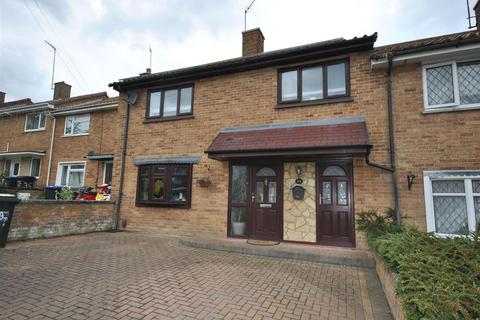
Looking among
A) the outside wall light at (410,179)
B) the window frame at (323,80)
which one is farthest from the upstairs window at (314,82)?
the outside wall light at (410,179)

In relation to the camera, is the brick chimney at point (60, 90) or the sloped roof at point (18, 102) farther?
the sloped roof at point (18, 102)

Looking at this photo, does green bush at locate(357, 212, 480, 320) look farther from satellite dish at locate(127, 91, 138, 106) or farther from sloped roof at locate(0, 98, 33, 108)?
sloped roof at locate(0, 98, 33, 108)

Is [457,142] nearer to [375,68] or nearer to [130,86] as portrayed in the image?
[375,68]

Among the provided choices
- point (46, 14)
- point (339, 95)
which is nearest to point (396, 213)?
point (339, 95)

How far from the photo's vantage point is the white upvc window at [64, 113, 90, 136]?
1487cm

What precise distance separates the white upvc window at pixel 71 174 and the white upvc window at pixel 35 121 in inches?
136

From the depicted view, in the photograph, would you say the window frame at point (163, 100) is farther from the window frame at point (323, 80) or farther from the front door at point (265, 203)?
the front door at point (265, 203)

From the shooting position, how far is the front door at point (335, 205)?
23.5 ft

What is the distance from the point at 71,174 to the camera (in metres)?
14.8

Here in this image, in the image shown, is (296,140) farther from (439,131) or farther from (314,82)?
(439,131)

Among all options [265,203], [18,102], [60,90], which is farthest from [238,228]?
[18,102]

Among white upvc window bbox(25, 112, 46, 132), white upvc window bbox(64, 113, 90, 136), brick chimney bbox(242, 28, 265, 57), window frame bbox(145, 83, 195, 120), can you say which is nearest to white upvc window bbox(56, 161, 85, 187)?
white upvc window bbox(64, 113, 90, 136)

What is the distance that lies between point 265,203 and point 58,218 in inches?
261

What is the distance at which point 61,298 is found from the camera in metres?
3.80
